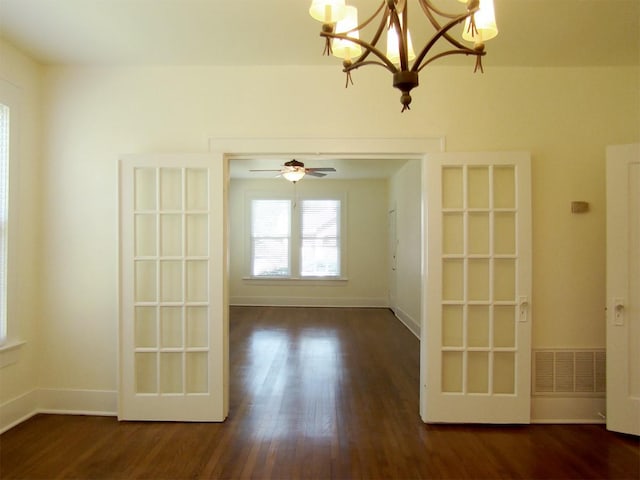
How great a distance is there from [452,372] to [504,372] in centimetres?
41

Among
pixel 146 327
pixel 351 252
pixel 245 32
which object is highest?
pixel 245 32

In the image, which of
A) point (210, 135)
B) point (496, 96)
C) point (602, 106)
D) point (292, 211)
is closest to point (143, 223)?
point (210, 135)

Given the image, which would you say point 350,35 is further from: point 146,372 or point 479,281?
point 146,372

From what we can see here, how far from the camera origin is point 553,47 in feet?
8.66

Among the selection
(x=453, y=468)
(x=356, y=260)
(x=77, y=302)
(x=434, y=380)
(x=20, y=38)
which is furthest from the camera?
(x=356, y=260)

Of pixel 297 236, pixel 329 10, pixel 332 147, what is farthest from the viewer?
pixel 297 236

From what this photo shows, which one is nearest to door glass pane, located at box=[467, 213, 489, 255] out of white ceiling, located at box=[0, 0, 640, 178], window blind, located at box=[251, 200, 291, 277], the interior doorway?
the interior doorway

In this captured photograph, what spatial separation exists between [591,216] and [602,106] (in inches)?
36.6

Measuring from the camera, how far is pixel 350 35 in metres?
1.45

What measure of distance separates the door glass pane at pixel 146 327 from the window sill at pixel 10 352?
0.95 m

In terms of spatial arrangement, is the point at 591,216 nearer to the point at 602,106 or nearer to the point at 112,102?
the point at 602,106

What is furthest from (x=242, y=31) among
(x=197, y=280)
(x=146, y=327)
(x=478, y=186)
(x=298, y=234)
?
(x=298, y=234)

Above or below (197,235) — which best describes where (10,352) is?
below

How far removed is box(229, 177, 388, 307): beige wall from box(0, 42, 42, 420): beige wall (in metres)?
4.99
